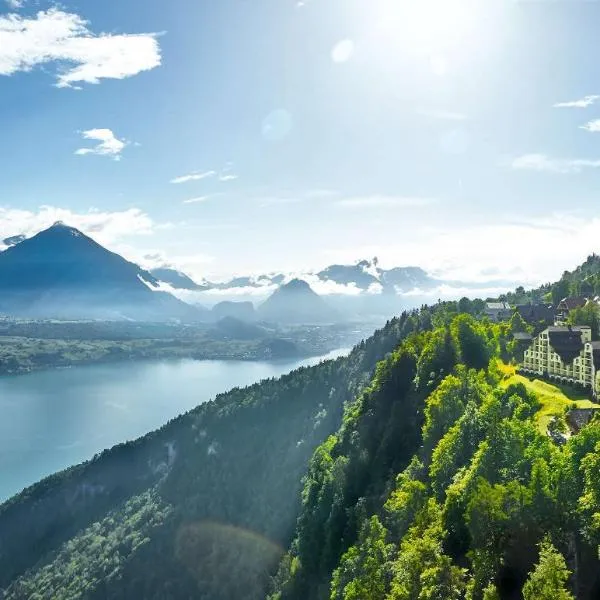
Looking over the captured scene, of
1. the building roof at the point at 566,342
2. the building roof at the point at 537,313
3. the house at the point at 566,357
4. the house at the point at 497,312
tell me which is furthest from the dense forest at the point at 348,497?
the building roof at the point at 537,313

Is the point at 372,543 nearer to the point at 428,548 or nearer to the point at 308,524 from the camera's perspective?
the point at 428,548

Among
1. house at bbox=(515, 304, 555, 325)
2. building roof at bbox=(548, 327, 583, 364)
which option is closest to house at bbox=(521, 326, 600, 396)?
building roof at bbox=(548, 327, 583, 364)

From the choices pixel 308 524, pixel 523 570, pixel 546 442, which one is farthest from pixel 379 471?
pixel 523 570

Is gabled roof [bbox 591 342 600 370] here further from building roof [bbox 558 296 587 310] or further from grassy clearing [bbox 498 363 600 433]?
building roof [bbox 558 296 587 310]

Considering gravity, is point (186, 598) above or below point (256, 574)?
below

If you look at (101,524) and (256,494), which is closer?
(256,494)

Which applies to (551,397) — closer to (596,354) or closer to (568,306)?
(596,354)
